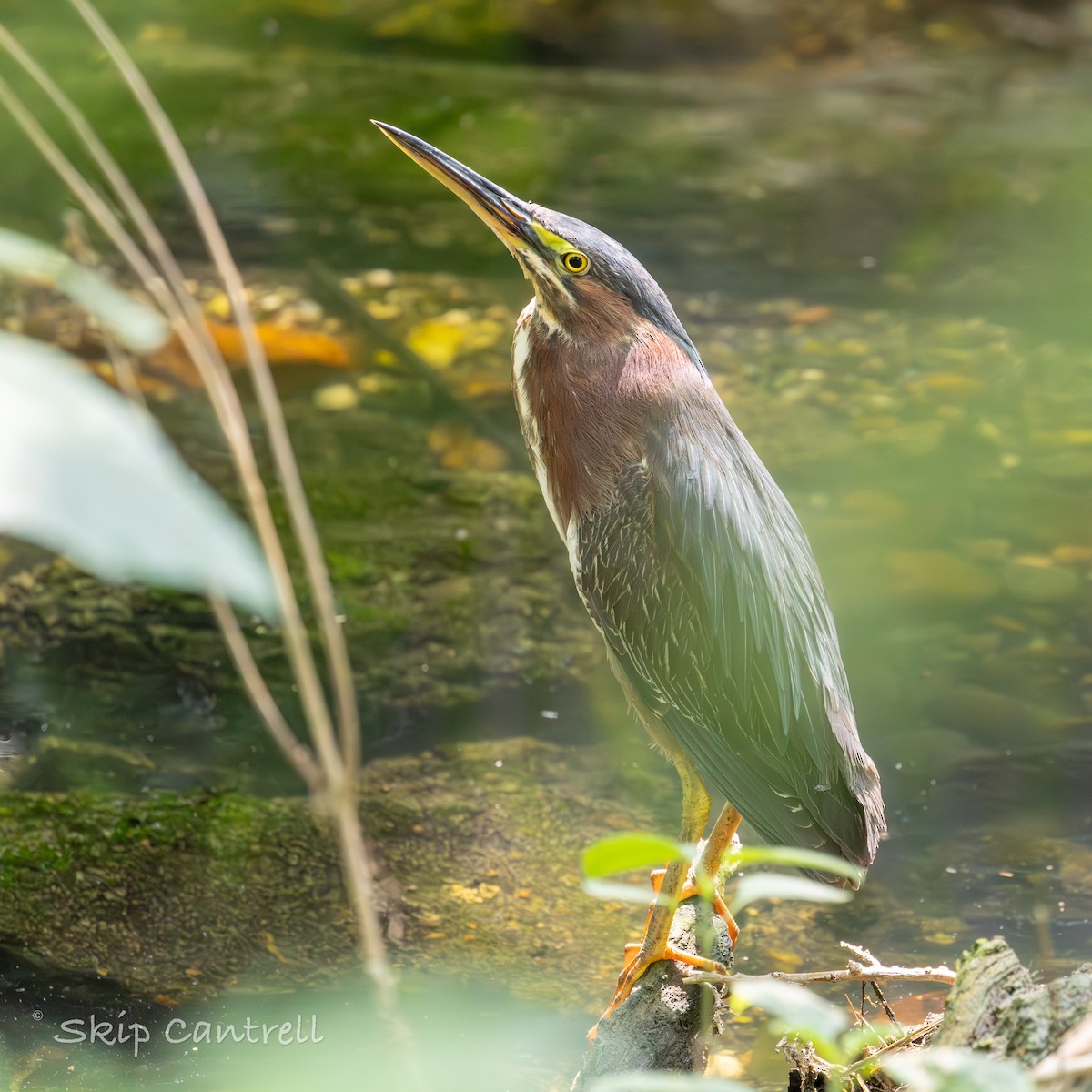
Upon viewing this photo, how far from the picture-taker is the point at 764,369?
6.75 m

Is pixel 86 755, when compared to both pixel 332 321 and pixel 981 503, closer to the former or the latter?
pixel 332 321

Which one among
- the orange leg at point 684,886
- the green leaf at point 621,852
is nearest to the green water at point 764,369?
the green leaf at point 621,852

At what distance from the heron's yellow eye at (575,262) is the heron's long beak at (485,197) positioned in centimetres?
9

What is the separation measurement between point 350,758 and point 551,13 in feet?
33.4

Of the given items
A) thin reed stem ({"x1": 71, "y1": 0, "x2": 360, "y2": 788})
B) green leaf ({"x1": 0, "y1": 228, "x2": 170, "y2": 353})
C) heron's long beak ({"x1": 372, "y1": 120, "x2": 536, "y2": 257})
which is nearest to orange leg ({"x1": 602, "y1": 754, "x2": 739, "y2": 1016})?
heron's long beak ({"x1": 372, "y1": 120, "x2": 536, "y2": 257})

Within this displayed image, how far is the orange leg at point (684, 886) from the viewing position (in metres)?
2.68

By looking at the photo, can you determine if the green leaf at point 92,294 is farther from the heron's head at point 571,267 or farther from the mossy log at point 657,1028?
the heron's head at point 571,267

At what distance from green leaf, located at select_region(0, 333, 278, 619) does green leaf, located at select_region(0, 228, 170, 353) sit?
38 millimetres

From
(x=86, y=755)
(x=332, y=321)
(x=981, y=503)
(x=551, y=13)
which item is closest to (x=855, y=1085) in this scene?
(x=86, y=755)

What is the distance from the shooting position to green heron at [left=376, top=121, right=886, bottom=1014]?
277cm

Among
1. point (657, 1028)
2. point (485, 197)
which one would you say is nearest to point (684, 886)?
point (657, 1028)

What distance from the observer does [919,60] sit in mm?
10000

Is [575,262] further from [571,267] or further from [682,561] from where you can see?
[682,561]

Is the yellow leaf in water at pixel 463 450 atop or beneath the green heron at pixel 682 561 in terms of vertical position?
atop
